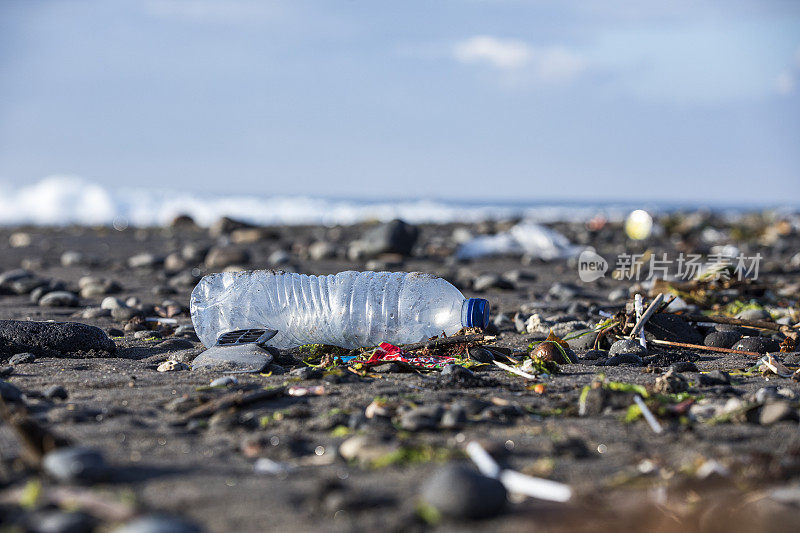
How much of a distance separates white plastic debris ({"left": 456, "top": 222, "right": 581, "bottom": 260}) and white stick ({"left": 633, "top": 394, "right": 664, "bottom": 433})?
Result: 6.40m

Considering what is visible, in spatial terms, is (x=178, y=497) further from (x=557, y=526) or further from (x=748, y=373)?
(x=748, y=373)

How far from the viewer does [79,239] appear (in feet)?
35.8

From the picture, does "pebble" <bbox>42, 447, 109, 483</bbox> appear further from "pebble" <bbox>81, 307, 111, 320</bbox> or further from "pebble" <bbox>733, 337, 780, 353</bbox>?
"pebble" <bbox>81, 307, 111, 320</bbox>

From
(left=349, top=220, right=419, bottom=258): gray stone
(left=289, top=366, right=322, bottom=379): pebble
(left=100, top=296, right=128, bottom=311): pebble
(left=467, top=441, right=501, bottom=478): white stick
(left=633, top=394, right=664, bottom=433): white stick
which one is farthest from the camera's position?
(left=349, top=220, right=419, bottom=258): gray stone

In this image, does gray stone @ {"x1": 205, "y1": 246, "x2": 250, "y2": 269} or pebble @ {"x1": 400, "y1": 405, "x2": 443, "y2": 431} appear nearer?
pebble @ {"x1": 400, "y1": 405, "x2": 443, "y2": 431}

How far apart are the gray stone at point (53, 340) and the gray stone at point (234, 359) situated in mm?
573

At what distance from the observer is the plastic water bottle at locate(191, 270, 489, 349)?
3.54m

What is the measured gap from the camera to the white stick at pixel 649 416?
2027mm

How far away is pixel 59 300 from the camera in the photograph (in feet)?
15.8

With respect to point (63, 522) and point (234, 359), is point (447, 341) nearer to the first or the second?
point (234, 359)

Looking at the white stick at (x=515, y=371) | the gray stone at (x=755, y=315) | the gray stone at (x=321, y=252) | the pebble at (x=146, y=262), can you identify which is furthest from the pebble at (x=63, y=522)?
the gray stone at (x=321, y=252)

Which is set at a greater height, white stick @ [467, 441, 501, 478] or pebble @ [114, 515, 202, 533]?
pebble @ [114, 515, 202, 533]

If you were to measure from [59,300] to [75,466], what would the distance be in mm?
3636

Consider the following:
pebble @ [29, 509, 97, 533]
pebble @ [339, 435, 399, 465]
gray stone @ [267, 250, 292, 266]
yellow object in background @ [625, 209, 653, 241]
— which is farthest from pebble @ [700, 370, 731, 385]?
yellow object in background @ [625, 209, 653, 241]
